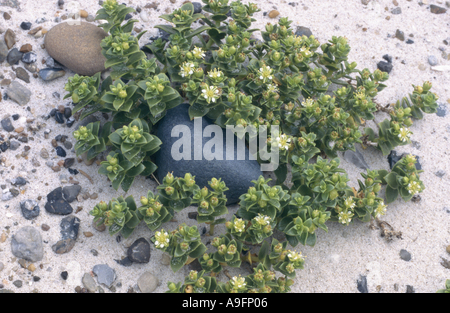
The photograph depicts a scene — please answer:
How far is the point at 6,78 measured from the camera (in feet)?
14.6

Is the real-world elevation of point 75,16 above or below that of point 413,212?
above

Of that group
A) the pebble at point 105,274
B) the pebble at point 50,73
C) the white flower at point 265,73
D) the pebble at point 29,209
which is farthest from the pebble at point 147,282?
the pebble at point 50,73

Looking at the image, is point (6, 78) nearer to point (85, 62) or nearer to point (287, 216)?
point (85, 62)

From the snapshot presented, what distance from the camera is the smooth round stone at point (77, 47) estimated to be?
4.45m

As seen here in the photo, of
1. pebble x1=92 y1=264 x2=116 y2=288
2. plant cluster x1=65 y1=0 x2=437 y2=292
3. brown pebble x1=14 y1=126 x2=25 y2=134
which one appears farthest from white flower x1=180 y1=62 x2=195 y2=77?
pebble x1=92 y1=264 x2=116 y2=288

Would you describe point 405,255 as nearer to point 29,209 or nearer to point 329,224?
point 329,224

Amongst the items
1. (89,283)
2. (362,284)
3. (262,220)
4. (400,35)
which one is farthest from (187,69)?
(400,35)

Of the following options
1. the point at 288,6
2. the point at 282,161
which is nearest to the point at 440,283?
the point at 282,161

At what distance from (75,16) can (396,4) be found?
13.8ft

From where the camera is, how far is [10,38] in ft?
15.2

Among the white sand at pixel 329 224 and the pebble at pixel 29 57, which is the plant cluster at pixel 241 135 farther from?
the pebble at pixel 29 57

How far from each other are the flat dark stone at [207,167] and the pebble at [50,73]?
1.44 m

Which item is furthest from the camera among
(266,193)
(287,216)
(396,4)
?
(396,4)

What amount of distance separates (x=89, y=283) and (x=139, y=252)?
490mm
